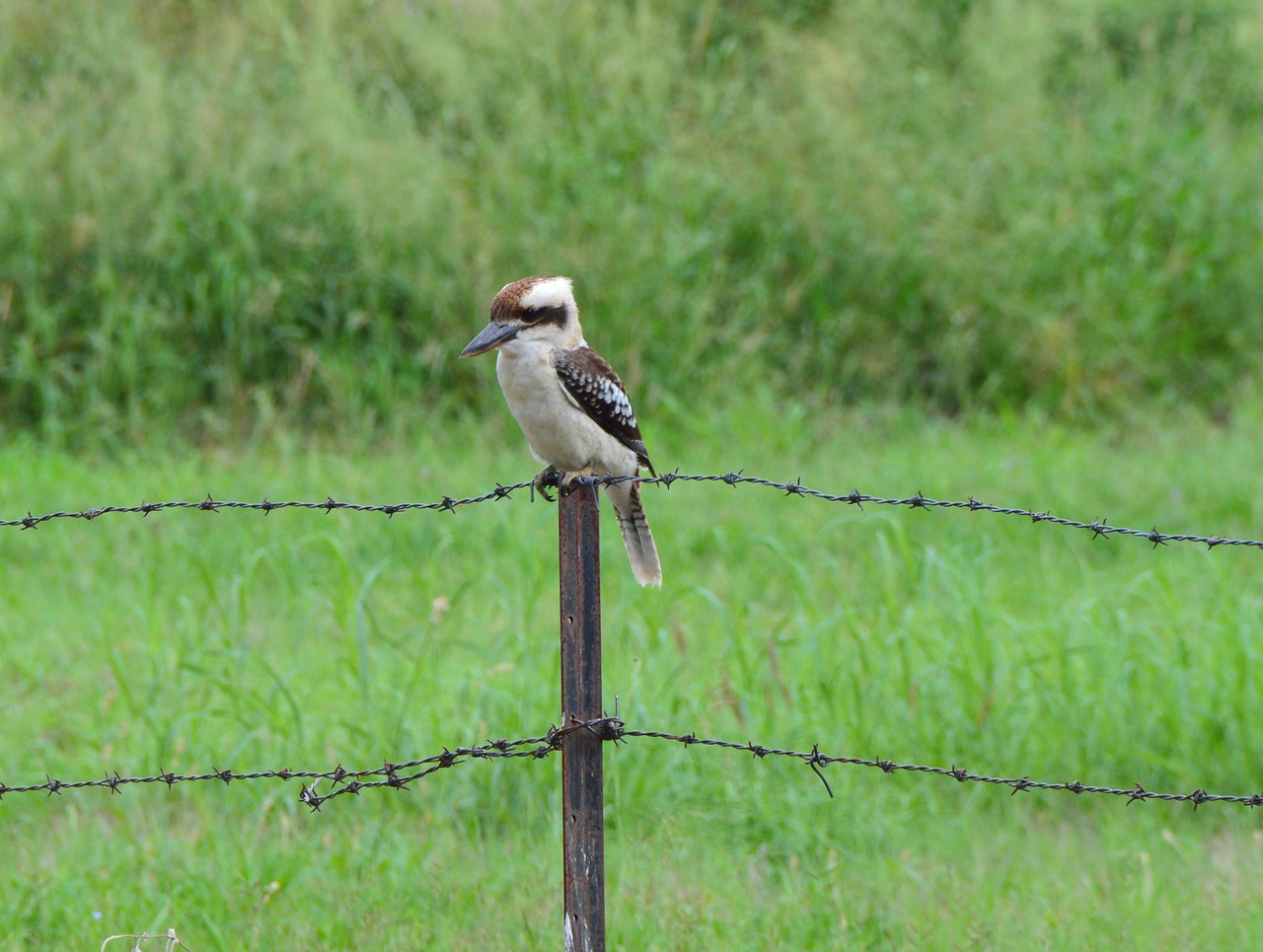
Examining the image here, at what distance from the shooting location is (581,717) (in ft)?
8.65

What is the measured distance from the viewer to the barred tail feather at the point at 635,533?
13.2 ft

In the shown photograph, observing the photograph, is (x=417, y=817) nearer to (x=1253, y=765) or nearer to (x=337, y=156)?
(x=1253, y=765)

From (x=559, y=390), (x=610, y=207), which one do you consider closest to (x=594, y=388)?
(x=559, y=390)

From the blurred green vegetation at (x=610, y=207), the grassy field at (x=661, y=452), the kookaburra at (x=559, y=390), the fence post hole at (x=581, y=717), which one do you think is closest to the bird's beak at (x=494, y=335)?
the kookaburra at (x=559, y=390)

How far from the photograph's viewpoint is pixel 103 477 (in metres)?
7.14

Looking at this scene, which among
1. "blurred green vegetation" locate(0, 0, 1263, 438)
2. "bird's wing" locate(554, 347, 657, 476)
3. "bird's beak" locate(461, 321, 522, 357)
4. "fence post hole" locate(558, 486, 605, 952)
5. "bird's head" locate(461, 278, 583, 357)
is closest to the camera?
"fence post hole" locate(558, 486, 605, 952)

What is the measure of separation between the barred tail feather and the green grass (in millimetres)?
460

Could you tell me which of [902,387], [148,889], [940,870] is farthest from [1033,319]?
[148,889]

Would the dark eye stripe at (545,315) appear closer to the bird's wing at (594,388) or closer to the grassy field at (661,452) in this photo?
the bird's wing at (594,388)

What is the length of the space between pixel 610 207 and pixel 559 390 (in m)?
4.89

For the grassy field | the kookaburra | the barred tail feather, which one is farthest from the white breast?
the grassy field

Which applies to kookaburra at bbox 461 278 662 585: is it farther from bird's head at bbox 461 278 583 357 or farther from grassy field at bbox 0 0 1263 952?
grassy field at bbox 0 0 1263 952

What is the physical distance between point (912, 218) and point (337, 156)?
353 centimetres

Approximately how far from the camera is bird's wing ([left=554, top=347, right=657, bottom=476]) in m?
3.80
